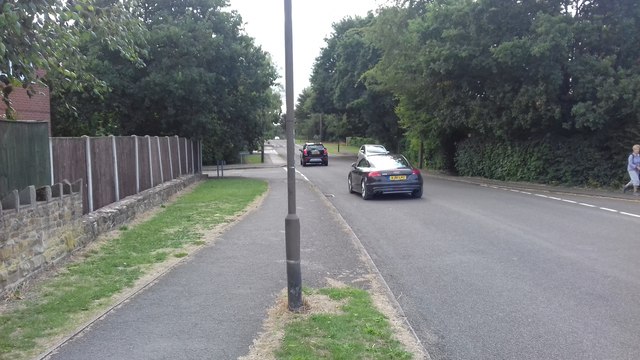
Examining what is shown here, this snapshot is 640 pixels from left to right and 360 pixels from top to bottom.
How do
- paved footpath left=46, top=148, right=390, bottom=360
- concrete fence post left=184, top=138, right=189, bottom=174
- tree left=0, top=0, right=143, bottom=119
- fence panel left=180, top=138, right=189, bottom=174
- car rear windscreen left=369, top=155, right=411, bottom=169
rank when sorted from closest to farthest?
paved footpath left=46, top=148, right=390, bottom=360 < tree left=0, top=0, right=143, bottom=119 < car rear windscreen left=369, top=155, right=411, bottom=169 < fence panel left=180, top=138, right=189, bottom=174 < concrete fence post left=184, top=138, right=189, bottom=174

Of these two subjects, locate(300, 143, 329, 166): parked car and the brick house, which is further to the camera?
locate(300, 143, 329, 166): parked car

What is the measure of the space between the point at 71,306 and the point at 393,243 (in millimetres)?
5265

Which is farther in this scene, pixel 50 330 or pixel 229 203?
pixel 229 203

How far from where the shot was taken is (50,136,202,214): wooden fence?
9375mm

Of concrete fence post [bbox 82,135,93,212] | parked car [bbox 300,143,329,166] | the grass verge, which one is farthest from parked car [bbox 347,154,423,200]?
parked car [bbox 300,143,329,166]

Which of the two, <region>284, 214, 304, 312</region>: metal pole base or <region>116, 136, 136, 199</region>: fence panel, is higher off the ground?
<region>116, 136, 136, 199</region>: fence panel

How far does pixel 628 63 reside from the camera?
1953cm

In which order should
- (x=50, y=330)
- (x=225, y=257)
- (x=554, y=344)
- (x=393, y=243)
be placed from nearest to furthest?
1. (x=554, y=344)
2. (x=50, y=330)
3. (x=225, y=257)
4. (x=393, y=243)

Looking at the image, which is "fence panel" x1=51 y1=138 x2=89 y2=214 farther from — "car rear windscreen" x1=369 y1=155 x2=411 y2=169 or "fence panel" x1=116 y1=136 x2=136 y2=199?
"car rear windscreen" x1=369 y1=155 x2=411 y2=169

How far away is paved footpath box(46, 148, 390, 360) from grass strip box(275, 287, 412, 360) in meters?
0.41

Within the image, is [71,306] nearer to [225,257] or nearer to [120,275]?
[120,275]

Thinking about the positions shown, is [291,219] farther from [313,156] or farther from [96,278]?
[313,156]

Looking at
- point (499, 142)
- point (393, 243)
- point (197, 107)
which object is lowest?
point (393, 243)

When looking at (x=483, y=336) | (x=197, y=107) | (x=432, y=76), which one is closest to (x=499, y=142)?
(x=432, y=76)
